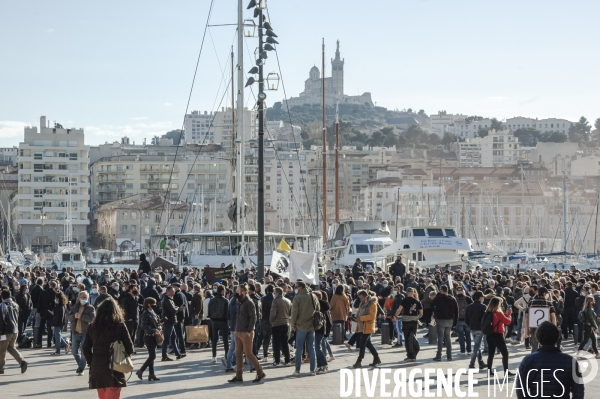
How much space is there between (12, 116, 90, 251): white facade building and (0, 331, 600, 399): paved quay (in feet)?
340

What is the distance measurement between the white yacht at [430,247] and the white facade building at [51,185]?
75037 millimetres

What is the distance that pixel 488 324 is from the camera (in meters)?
15.5

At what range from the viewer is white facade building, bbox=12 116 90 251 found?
12025 cm

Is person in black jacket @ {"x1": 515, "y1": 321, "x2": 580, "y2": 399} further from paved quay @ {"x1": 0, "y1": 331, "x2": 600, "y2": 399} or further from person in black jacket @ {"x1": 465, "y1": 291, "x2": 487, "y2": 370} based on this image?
person in black jacket @ {"x1": 465, "y1": 291, "x2": 487, "y2": 370}

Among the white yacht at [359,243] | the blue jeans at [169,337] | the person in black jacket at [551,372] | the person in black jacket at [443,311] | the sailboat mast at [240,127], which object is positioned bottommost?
the white yacht at [359,243]

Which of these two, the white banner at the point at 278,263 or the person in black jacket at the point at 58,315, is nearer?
the person in black jacket at the point at 58,315

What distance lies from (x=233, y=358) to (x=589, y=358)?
6.67m

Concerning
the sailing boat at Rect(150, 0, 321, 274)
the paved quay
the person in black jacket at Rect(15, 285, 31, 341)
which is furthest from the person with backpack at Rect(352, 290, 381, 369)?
the sailing boat at Rect(150, 0, 321, 274)

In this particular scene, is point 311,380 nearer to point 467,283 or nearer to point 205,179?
point 467,283

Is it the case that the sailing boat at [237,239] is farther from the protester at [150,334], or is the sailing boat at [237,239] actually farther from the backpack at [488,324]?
the backpack at [488,324]

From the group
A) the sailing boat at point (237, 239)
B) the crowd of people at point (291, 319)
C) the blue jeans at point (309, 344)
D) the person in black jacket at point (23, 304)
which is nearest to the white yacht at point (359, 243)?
the sailing boat at point (237, 239)

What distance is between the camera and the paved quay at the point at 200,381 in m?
14.1

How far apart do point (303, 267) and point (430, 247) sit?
29636mm

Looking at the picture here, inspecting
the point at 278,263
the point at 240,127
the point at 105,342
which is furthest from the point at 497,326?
the point at 240,127
